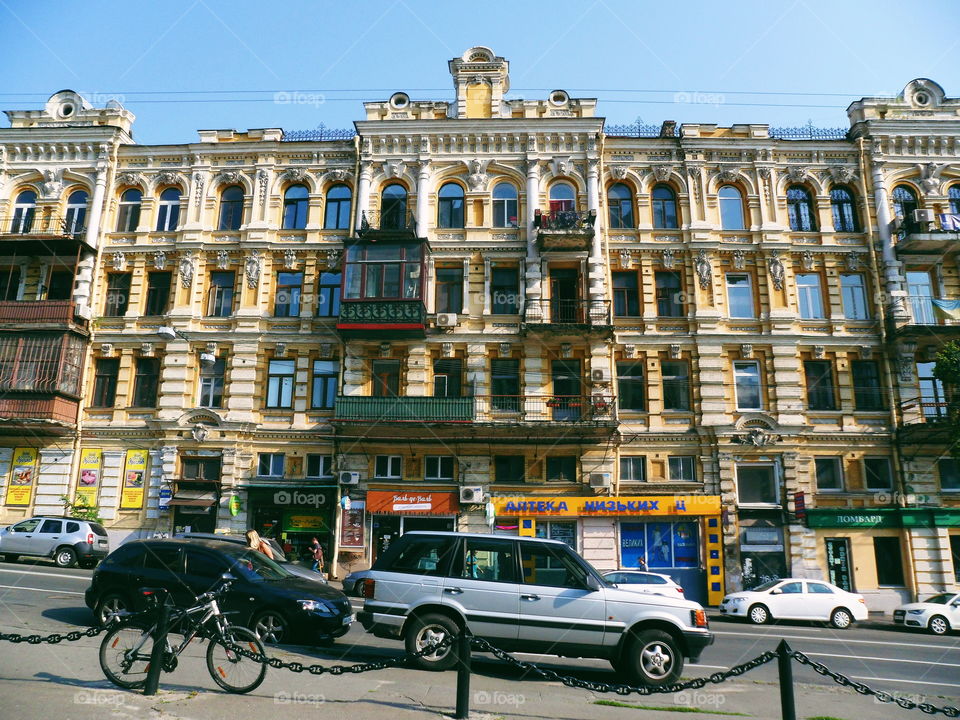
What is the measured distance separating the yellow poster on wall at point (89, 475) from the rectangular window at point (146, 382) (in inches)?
92.0

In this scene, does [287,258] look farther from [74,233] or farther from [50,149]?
[50,149]

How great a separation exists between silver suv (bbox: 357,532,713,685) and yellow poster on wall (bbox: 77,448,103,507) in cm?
1937

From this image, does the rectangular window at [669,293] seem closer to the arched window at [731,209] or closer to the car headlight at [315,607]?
the arched window at [731,209]

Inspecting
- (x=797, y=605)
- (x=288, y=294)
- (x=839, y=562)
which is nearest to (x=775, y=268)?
(x=839, y=562)

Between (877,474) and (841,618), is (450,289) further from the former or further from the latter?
(877,474)

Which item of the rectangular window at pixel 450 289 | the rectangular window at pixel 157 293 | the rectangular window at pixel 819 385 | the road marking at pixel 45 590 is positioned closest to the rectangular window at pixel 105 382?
the rectangular window at pixel 157 293

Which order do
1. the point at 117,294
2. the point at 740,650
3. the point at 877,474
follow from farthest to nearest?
the point at 117,294, the point at 877,474, the point at 740,650

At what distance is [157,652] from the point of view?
7719 mm

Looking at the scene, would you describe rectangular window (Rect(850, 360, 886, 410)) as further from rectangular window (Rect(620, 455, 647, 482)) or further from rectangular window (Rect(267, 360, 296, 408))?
rectangular window (Rect(267, 360, 296, 408))

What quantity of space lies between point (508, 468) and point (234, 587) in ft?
47.2

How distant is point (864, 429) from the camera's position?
24.2m

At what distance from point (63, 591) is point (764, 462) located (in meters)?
21.8

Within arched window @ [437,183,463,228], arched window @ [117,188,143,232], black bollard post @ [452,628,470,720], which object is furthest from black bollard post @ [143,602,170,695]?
arched window @ [117,188,143,232]

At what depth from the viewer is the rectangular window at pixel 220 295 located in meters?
26.6
